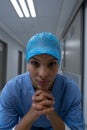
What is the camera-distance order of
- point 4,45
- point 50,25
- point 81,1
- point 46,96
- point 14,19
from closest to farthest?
point 46,96
point 81,1
point 14,19
point 50,25
point 4,45

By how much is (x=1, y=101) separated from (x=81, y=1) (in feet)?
7.31

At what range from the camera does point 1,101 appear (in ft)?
3.71

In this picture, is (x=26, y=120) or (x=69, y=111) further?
(x=69, y=111)

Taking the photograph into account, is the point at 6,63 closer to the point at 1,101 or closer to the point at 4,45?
the point at 4,45

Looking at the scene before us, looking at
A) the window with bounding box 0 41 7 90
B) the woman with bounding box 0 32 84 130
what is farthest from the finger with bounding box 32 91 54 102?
the window with bounding box 0 41 7 90

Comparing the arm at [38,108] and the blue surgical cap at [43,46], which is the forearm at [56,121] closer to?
the arm at [38,108]

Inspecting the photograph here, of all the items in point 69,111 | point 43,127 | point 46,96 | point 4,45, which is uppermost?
point 4,45

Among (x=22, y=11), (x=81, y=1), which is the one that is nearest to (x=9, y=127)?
(x=81, y=1)

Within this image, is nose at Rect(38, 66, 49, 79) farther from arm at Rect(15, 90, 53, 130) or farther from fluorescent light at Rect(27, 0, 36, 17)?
Result: fluorescent light at Rect(27, 0, 36, 17)

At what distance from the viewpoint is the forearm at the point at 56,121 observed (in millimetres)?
1042

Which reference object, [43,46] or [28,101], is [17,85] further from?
[43,46]

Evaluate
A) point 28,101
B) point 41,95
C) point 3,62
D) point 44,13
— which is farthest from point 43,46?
point 3,62

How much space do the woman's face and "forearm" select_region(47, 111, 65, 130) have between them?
0.15 metres

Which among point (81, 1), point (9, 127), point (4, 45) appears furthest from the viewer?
point (4, 45)
